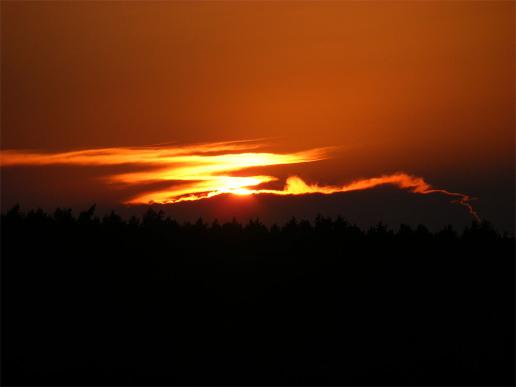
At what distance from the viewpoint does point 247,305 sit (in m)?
29.9

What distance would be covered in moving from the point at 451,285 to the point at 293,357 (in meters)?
8.50

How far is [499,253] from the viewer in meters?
34.9

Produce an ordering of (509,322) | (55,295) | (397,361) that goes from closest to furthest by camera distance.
A: (55,295) < (397,361) < (509,322)

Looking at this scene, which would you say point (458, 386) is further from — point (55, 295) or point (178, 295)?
point (55, 295)

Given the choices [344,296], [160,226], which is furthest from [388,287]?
[160,226]

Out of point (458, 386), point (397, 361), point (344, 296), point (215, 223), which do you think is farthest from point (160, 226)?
point (458, 386)

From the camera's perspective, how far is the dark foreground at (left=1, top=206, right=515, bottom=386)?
1031 inches

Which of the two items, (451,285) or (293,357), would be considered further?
(451,285)

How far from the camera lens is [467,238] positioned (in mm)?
35625

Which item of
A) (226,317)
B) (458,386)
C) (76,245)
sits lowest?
(458,386)

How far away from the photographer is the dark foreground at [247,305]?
26188 mm

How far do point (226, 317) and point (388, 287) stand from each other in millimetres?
7601

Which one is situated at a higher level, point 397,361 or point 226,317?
point 226,317

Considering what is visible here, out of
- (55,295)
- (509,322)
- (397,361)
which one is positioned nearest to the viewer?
(55,295)
